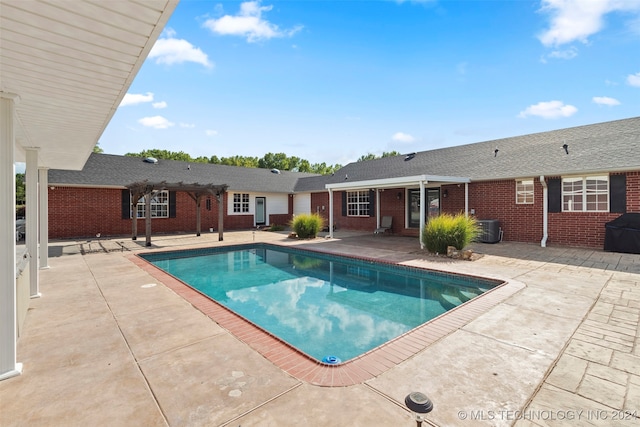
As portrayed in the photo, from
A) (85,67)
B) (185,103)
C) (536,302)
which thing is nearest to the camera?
(85,67)

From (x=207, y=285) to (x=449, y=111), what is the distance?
16.0 meters

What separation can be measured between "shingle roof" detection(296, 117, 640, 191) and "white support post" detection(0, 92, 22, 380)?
13.1 m

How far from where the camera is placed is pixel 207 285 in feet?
23.9

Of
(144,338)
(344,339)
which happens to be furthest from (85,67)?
(344,339)

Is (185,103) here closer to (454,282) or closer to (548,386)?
(454,282)

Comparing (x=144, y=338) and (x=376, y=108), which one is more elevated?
(x=376, y=108)

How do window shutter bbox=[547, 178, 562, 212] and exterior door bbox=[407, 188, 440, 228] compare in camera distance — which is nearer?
window shutter bbox=[547, 178, 562, 212]

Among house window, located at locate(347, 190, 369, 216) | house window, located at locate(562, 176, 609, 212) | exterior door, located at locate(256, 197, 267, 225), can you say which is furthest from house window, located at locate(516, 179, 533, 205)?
exterior door, located at locate(256, 197, 267, 225)

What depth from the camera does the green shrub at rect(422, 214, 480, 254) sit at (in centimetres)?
891

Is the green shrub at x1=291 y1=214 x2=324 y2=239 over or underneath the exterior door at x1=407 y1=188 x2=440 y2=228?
underneath

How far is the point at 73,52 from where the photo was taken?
2484 millimetres

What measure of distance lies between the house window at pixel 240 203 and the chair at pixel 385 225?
8863 mm

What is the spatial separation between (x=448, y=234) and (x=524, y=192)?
15.6ft

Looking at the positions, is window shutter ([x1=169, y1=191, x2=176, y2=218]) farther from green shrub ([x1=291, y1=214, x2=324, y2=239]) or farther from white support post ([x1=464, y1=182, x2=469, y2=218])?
→ white support post ([x1=464, y1=182, x2=469, y2=218])
